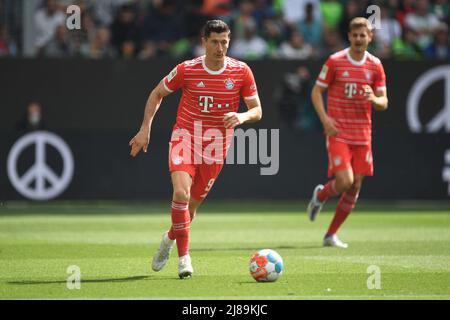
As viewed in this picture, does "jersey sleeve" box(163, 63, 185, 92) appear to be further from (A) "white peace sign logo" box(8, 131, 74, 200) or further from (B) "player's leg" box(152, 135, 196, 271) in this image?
(A) "white peace sign logo" box(8, 131, 74, 200)

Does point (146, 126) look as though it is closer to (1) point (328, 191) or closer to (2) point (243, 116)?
(2) point (243, 116)

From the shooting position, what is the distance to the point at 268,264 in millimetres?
9641

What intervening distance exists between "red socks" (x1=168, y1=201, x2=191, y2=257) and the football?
692 millimetres

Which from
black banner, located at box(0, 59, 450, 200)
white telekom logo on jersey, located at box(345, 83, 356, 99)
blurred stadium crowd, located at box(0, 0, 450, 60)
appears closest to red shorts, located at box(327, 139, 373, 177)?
white telekom logo on jersey, located at box(345, 83, 356, 99)

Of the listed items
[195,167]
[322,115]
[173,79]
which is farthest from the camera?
[322,115]

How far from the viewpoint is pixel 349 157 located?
1290 cm

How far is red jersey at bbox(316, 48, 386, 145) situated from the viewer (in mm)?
12844

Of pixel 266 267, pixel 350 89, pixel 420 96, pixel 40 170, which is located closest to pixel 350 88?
pixel 350 89

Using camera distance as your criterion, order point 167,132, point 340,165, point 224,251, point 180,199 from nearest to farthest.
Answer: point 180,199, point 224,251, point 340,165, point 167,132

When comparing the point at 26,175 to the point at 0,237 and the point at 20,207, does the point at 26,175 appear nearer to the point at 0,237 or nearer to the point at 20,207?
the point at 20,207

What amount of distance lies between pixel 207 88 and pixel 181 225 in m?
1.42

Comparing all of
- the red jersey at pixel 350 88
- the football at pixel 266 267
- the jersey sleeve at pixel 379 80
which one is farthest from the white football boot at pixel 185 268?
the jersey sleeve at pixel 379 80

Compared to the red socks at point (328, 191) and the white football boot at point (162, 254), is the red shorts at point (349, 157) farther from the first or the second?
the white football boot at point (162, 254)
